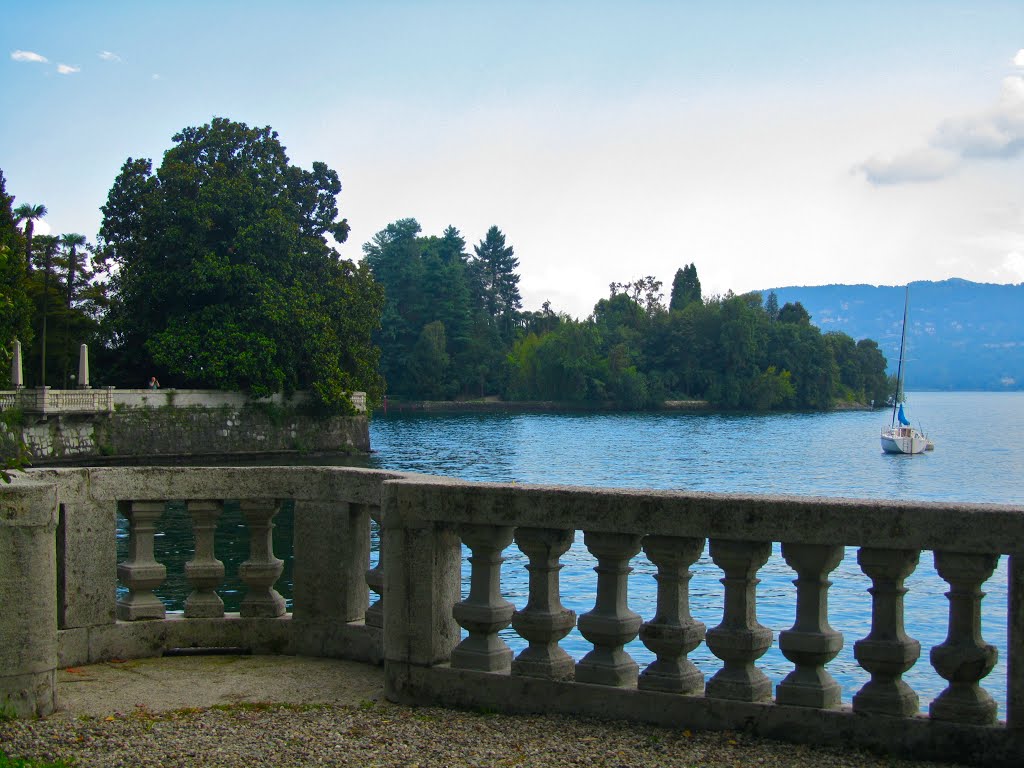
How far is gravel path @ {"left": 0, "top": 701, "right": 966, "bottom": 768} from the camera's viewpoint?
433 cm

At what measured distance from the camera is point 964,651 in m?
4.24

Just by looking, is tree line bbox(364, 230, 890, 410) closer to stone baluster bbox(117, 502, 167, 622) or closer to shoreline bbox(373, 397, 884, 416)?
shoreline bbox(373, 397, 884, 416)

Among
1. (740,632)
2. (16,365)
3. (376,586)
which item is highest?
(16,365)

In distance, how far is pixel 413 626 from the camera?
5.31 metres

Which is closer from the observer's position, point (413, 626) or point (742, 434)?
point (413, 626)

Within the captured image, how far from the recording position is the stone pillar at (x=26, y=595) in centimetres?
489

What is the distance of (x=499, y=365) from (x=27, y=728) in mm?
136221

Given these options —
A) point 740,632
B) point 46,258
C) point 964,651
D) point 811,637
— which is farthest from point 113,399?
point 964,651

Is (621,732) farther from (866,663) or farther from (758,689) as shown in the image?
(866,663)

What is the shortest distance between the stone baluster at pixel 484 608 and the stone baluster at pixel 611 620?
43 cm

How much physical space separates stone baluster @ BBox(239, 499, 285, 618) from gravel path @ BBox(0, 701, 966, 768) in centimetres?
138

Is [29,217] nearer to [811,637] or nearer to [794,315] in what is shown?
[811,637]

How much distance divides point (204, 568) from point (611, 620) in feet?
8.96

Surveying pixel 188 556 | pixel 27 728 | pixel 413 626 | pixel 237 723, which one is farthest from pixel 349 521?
pixel 188 556
